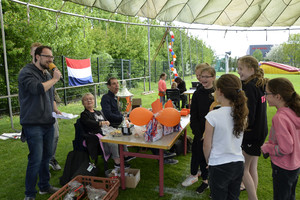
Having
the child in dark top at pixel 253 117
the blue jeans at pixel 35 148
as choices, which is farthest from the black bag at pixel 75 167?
the child in dark top at pixel 253 117

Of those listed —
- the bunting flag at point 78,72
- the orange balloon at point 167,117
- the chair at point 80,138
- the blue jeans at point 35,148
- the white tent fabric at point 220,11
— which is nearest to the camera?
the blue jeans at point 35,148

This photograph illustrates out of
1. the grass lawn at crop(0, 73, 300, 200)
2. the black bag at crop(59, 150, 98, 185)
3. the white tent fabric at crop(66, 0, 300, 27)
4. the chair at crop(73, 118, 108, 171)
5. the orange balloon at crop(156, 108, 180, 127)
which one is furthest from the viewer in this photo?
the white tent fabric at crop(66, 0, 300, 27)

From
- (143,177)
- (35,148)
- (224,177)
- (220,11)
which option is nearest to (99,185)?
(143,177)

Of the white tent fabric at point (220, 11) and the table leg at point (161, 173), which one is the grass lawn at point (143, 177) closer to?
the table leg at point (161, 173)

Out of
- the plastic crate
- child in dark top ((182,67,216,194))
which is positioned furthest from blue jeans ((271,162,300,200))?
the plastic crate

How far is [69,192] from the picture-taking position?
260cm

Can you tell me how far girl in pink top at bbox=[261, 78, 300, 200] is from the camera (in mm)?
1705

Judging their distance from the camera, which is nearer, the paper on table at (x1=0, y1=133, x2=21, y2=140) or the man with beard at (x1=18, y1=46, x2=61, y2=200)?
the man with beard at (x1=18, y1=46, x2=61, y2=200)

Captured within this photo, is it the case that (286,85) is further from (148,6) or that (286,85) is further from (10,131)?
(10,131)

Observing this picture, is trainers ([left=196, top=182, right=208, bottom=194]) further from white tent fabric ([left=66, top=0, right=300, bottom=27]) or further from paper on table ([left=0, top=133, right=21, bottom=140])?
paper on table ([left=0, top=133, right=21, bottom=140])

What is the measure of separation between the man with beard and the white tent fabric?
1363 millimetres

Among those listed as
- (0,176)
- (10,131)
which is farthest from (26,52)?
(0,176)

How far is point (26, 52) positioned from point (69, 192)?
867 centimetres

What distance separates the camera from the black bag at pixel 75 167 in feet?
9.81
